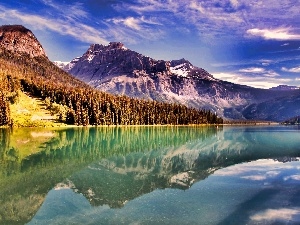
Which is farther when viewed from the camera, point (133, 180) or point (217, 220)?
point (133, 180)

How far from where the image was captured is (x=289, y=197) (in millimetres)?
32156

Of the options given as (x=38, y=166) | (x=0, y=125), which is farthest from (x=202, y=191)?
(x=0, y=125)

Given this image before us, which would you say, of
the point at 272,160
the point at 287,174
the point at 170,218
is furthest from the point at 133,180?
the point at 272,160

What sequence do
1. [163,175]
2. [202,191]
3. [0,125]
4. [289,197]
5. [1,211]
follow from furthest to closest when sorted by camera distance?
1. [0,125]
2. [163,175]
3. [202,191]
4. [289,197]
5. [1,211]

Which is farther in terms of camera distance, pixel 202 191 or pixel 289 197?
pixel 202 191

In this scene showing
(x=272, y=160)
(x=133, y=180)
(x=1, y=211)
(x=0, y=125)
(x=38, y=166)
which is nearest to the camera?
(x=1, y=211)

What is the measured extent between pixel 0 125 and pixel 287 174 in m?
159

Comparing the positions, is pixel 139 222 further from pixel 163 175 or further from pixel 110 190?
pixel 163 175

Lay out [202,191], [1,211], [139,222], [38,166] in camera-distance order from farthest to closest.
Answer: [38,166], [202,191], [1,211], [139,222]

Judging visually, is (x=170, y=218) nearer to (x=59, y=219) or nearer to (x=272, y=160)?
(x=59, y=219)

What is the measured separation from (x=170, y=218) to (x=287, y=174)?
91.6ft

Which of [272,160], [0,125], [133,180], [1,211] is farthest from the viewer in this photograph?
[0,125]

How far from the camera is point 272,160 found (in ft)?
195

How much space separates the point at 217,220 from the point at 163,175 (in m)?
19.5
